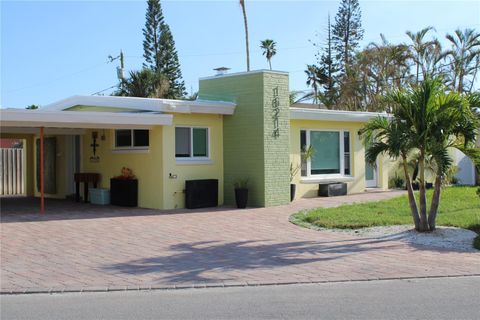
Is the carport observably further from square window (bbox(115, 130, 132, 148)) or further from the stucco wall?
the stucco wall

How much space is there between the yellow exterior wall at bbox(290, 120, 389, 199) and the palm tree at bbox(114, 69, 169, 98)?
1501 centimetres

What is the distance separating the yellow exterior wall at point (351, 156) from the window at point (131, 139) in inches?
197

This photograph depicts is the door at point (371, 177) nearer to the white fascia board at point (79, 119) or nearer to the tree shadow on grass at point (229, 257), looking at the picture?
the white fascia board at point (79, 119)

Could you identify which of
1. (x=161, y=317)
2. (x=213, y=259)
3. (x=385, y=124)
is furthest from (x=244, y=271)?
(x=385, y=124)

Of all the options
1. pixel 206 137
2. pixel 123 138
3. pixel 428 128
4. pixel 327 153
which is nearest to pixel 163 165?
pixel 206 137

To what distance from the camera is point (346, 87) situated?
36.1 metres

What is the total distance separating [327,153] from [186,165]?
5985mm

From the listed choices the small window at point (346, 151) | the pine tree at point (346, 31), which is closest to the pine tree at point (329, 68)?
the pine tree at point (346, 31)

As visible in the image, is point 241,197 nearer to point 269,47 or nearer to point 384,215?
point 384,215

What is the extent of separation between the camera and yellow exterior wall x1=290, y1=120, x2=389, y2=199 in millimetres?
19344

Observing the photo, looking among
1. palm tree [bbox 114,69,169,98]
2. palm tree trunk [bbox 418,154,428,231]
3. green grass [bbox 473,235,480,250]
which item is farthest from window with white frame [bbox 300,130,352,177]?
palm tree [bbox 114,69,169,98]

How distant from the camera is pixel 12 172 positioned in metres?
22.8

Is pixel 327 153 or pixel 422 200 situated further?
pixel 327 153

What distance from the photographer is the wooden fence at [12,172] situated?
2253 centimetres
